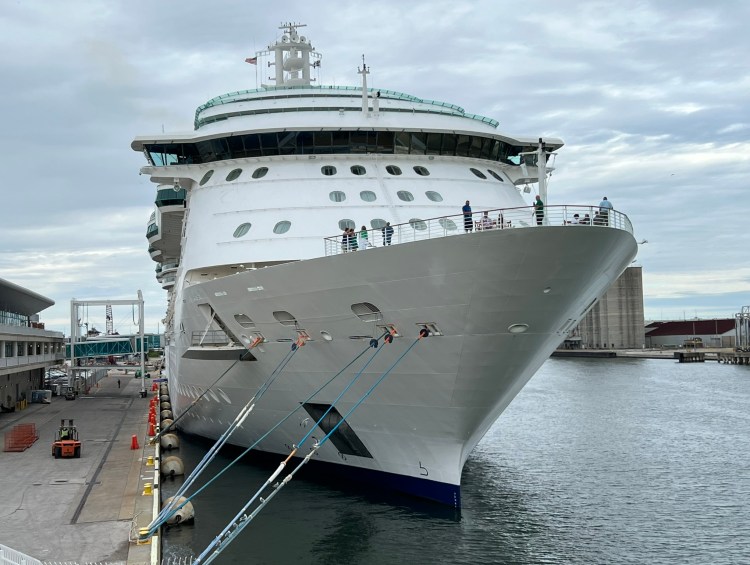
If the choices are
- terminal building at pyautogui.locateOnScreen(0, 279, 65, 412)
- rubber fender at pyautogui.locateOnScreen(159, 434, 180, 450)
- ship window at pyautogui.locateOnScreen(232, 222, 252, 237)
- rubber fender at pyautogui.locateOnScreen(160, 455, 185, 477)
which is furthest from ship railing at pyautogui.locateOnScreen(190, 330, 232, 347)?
terminal building at pyautogui.locateOnScreen(0, 279, 65, 412)

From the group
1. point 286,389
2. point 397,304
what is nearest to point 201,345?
point 286,389

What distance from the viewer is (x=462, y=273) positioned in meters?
12.8

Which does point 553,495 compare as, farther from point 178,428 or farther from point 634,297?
point 634,297

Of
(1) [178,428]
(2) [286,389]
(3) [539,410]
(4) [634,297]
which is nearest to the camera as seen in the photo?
(2) [286,389]

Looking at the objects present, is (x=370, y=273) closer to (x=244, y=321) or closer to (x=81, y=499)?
(x=244, y=321)

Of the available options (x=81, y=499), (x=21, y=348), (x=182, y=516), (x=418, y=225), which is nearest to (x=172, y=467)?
(x=81, y=499)

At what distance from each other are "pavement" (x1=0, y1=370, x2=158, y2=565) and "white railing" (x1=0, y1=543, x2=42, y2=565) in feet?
3.42

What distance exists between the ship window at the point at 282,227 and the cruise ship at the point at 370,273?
34 mm

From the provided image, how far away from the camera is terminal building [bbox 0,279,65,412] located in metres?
29.9

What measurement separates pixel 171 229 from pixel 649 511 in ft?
62.2

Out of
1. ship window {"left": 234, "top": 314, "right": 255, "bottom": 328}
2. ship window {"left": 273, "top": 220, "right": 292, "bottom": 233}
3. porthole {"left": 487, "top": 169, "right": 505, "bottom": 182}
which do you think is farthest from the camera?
porthole {"left": 487, "top": 169, "right": 505, "bottom": 182}

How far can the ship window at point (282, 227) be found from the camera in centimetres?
1734

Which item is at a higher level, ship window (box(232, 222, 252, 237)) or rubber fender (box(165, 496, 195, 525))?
ship window (box(232, 222, 252, 237))

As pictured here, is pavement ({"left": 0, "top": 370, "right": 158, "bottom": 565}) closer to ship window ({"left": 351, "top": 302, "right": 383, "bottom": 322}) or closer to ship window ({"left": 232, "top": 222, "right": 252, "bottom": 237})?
ship window ({"left": 351, "top": 302, "right": 383, "bottom": 322})
